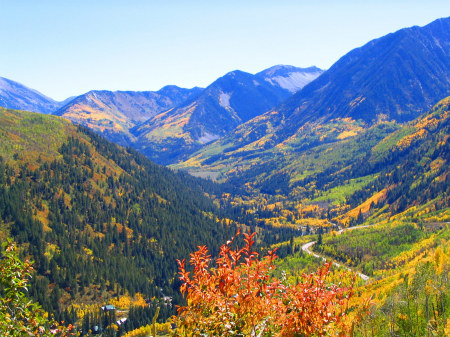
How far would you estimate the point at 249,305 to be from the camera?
1252 cm

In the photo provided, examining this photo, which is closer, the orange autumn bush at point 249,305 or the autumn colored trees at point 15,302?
the orange autumn bush at point 249,305

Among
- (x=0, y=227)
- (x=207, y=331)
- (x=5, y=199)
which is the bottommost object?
(x=0, y=227)

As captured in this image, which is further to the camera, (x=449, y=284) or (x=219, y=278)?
(x=449, y=284)

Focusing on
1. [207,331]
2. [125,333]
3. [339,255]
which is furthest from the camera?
[339,255]

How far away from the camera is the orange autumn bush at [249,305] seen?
12.2m

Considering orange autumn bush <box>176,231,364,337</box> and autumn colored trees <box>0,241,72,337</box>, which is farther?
autumn colored trees <box>0,241,72,337</box>

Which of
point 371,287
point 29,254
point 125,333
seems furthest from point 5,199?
point 371,287

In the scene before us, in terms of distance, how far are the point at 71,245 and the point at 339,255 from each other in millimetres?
149669

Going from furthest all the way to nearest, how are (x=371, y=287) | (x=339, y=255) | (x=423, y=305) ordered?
1. (x=339, y=255)
2. (x=371, y=287)
3. (x=423, y=305)

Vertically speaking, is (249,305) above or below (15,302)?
above

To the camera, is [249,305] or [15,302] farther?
[15,302]

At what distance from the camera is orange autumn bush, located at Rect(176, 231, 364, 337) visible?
40.1 feet

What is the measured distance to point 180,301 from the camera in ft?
564

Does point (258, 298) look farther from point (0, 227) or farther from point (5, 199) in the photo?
point (5, 199)
